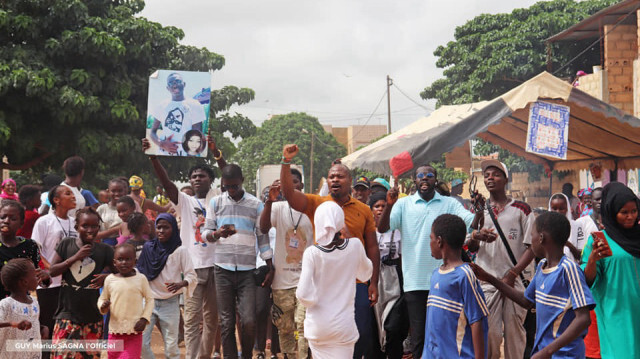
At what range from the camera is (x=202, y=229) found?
26.5ft

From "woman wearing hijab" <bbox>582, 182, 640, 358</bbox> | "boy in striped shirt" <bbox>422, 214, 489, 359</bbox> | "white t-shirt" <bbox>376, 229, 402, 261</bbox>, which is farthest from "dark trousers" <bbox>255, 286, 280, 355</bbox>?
"woman wearing hijab" <bbox>582, 182, 640, 358</bbox>

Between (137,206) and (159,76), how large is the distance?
1793 millimetres

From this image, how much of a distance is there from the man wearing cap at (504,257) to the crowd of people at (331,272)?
0.01 m

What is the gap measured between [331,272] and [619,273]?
2.22 m

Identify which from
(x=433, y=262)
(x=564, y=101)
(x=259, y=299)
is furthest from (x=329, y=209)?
(x=564, y=101)

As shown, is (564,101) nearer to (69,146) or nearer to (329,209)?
(329,209)

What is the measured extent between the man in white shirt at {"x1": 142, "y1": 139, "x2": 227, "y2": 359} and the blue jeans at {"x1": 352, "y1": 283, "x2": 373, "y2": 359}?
2.13 meters

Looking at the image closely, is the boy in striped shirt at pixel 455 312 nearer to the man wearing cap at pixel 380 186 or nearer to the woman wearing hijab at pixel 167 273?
the woman wearing hijab at pixel 167 273

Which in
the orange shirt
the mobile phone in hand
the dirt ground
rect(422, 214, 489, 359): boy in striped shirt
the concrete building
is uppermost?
the concrete building

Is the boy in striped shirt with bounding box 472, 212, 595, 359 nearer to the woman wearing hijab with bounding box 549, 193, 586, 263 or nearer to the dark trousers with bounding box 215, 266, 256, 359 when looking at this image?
the dark trousers with bounding box 215, 266, 256, 359

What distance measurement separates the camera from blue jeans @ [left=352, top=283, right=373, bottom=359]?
6.35 metres

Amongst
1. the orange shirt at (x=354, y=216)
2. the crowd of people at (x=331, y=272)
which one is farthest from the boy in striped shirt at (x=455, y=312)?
the orange shirt at (x=354, y=216)

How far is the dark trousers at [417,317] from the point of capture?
6.59m

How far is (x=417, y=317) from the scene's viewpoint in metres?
6.66
